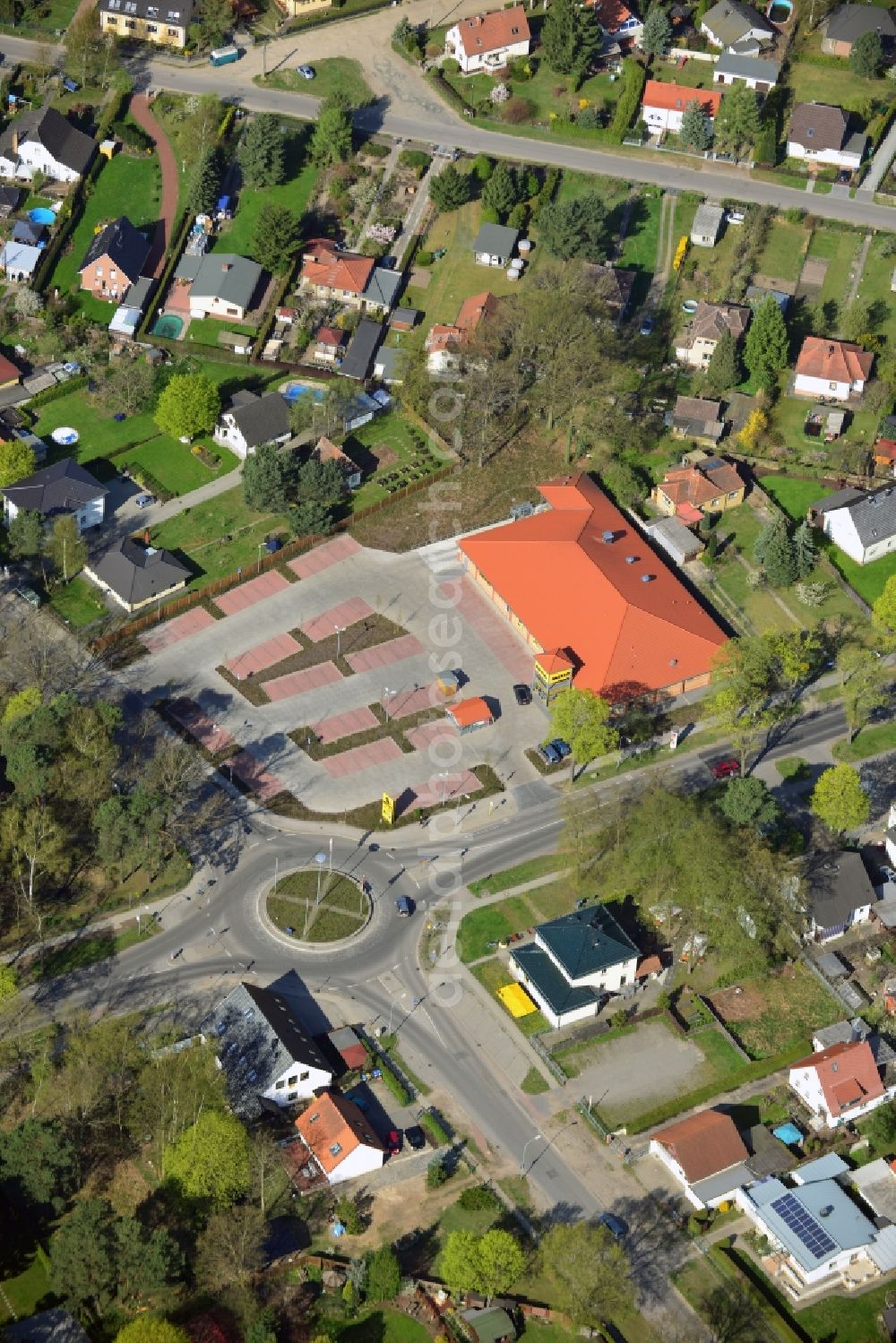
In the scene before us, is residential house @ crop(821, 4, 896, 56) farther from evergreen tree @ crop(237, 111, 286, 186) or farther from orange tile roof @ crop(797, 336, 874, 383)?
evergreen tree @ crop(237, 111, 286, 186)

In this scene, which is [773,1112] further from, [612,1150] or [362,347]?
[362,347]

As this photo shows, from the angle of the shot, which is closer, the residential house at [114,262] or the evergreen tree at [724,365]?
the evergreen tree at [724,365]

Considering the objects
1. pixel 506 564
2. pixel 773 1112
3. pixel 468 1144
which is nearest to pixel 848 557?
pixel 506 564

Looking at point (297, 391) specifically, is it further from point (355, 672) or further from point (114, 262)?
point (355, 672)

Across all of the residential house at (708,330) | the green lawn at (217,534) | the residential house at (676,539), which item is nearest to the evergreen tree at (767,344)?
the residential house at (708,330)

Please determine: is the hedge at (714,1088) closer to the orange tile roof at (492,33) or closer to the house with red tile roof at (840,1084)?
the house with red tile roof at (840,1084)

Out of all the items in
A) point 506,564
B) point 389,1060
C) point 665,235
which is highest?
point 665,235

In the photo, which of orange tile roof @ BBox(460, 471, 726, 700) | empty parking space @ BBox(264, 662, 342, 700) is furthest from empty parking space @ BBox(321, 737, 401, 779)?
orange tile roof @ BBox(460, 471, 726, 700)
